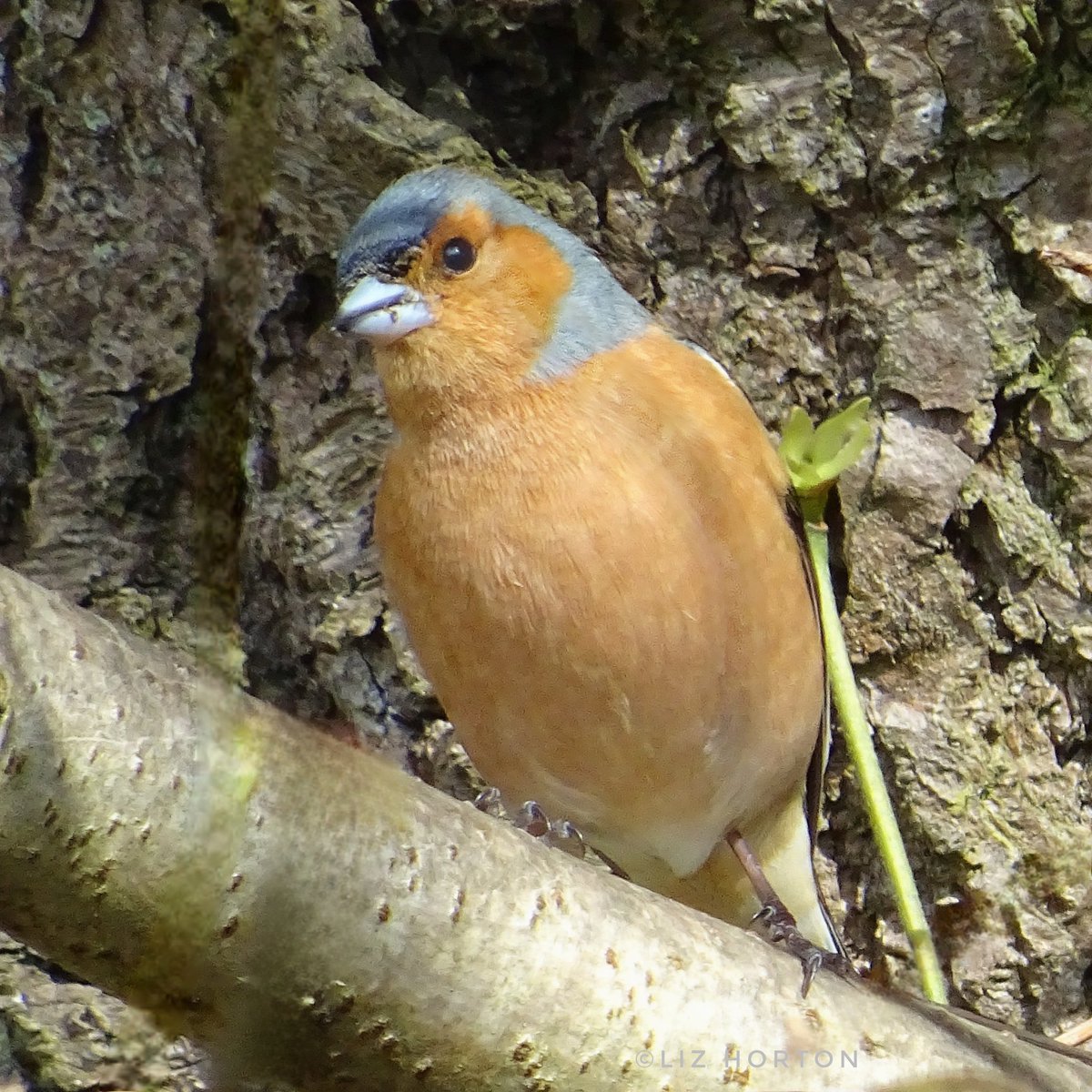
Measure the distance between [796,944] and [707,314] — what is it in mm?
1118

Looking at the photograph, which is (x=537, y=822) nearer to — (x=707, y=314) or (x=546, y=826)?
(x=546, y=826)

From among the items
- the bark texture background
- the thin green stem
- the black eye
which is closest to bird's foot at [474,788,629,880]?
the bark texture background

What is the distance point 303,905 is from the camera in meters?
1.19

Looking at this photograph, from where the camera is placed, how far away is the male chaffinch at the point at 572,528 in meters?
2.05

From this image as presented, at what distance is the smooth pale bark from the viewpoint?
3.71 feet

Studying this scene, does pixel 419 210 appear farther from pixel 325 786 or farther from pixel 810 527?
pixel 325 786

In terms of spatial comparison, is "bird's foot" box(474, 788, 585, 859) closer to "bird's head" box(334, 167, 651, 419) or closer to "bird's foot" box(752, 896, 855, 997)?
"bird's foot" box(752, 896, 855, 997)

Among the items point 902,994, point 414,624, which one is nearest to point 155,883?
point 902,994

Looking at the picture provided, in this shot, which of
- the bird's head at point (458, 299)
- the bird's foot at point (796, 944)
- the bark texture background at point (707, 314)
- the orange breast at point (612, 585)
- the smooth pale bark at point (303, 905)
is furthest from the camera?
the bark texture background at point (707, 314)

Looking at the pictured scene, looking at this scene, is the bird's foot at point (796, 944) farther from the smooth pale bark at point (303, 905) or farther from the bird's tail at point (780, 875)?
the smooth pale bark at point (303, 905)

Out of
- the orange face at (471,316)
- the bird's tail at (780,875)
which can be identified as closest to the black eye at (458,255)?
the orange face at (471,316)

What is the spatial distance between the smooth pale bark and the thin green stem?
0.67m

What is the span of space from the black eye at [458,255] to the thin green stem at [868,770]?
69 cm

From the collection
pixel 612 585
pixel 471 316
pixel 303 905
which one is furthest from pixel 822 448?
pixel 303 905
